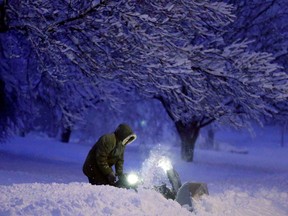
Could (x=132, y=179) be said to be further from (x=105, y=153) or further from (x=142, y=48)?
(x=142, y=48)

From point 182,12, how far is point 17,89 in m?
7.82

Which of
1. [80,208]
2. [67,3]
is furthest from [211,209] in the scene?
[67,3]

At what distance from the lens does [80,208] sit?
5098mm

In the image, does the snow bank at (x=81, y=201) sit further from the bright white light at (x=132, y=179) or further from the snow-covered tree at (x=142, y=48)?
the snow-covered tree at (x=142, y=48)

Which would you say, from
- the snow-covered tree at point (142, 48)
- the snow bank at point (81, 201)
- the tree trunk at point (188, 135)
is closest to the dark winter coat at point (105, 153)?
the snow bank at point (81, 201)

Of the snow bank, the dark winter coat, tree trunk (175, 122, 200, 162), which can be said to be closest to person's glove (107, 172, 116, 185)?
the dark winter coat

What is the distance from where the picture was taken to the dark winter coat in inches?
270

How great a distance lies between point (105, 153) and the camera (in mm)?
6871

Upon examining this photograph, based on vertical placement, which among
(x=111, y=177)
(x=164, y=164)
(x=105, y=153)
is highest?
(x=105, y=153)

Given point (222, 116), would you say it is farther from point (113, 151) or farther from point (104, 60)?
point (113, 151)

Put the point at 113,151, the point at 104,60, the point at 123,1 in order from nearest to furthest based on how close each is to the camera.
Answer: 1. the point at 113,151
2. the point at 123,1
3. the point at 104,60

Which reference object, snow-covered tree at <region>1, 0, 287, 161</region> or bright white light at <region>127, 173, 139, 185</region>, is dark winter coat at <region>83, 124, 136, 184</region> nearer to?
bright white light at <region>127, 173, 139, 185</region>

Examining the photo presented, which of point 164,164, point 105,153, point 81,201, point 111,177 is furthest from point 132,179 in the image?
point 81,201

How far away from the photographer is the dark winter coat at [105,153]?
22.5 ft
